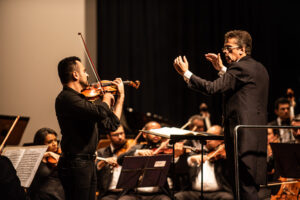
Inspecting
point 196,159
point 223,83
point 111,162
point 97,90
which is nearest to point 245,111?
point 223,83

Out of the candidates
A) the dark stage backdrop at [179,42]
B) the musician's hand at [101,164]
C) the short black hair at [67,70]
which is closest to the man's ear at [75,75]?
the short black hair at [67,70]

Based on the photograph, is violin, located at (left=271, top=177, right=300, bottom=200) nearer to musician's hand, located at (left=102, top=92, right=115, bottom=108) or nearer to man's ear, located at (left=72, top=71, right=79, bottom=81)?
musician's hand, located at (left=102, top=92, right=115, bottom=108)

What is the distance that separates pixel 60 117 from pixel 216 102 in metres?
5.30

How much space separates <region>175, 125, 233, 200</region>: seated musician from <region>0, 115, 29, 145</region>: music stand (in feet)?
6.03

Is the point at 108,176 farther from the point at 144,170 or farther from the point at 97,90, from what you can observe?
the point at 97,90

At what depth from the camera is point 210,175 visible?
419cm

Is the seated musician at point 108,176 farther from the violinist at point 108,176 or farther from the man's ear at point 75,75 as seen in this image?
the man's ear at point 75,75

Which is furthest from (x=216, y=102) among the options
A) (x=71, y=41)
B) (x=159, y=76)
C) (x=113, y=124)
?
(x=113, y=124)

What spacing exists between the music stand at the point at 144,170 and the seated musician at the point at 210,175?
65 centimetres

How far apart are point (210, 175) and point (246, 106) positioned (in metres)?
2.04

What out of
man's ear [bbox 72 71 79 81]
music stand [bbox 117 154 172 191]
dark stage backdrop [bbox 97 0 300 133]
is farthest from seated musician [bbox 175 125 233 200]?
dark stage backdrop [bbox 97 0 300 133]

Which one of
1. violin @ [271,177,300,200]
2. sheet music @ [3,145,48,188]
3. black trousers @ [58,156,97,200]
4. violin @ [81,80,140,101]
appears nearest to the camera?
black trousers @ [58,156,97,200]

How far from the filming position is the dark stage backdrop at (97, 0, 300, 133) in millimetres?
6906

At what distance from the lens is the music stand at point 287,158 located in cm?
283
